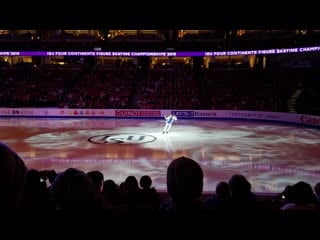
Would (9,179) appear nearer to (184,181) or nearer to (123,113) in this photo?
(184,181)

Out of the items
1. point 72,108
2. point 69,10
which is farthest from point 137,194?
point 72,108

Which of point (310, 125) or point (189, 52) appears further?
point (189, 52)

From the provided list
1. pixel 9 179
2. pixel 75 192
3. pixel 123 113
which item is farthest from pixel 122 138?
pixel 9 179

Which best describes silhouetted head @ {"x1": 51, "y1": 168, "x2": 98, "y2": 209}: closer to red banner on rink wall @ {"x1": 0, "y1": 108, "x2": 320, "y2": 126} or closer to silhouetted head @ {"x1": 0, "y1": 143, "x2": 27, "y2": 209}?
silhouetted head @ {"x1": 0, "y1": 143, "x2": 27, "y2": 209}

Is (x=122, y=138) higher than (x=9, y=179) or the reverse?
the reverse

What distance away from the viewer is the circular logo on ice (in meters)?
19.0

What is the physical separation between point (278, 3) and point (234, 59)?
42.1m

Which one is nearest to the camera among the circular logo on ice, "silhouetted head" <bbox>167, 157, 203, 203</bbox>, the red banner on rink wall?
"silhouetted head" <bbox>167, 157, 203, 203</bbox>

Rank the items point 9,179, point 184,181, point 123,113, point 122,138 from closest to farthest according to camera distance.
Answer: point 9,179 → point 184,181 → point 122,138 → point 123,113

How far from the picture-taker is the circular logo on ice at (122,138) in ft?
62.4

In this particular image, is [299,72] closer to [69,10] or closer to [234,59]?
[234,59]

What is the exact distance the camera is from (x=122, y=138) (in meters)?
20.0

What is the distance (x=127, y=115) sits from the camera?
3067 centimetres

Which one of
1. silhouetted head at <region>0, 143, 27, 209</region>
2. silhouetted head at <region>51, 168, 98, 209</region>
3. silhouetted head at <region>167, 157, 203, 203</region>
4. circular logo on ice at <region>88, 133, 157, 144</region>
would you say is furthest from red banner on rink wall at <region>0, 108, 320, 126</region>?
silhouetted head at <region>0, 143, 27, 209</region>
